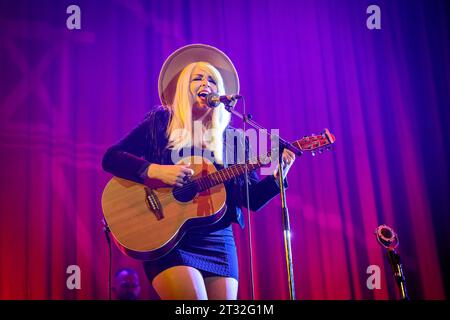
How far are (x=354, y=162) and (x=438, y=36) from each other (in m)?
1.54

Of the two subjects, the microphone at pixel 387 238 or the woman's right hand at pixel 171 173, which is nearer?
the microphone at pixel 387 238

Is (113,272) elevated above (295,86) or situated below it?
below

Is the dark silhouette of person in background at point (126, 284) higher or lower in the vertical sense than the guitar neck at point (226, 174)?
lower

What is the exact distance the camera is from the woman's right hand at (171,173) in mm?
3174

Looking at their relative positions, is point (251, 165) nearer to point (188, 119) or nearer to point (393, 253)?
point (188, 119)

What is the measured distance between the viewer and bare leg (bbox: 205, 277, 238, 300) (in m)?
2.93

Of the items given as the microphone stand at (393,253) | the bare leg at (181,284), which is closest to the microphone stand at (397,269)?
the microphone stand at (393,253)

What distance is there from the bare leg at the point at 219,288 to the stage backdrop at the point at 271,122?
120 cm

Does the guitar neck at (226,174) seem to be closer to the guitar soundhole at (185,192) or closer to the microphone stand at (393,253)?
the guitar soundhole at (185,192)

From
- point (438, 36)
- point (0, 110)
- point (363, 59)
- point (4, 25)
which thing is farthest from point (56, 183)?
point (438, 36)

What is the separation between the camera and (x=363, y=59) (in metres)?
4.68

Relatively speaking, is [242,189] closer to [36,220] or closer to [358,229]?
[358,229]

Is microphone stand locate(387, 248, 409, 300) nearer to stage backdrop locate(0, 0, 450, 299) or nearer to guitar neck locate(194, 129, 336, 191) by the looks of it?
guitar neck locate(194, 129, 336, 191)
